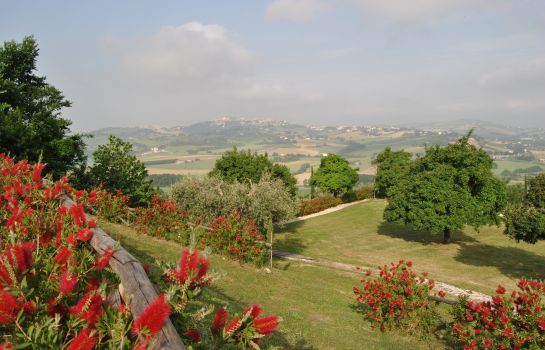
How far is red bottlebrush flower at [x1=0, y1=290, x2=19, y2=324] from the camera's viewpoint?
2.36 metres

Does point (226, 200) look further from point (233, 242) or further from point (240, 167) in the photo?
point (240, 167)

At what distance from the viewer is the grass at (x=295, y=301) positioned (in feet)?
30.6

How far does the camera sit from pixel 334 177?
61.1 m

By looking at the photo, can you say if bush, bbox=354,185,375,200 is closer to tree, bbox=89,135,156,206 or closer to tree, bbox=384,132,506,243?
tree, bbox=384,132,506,243

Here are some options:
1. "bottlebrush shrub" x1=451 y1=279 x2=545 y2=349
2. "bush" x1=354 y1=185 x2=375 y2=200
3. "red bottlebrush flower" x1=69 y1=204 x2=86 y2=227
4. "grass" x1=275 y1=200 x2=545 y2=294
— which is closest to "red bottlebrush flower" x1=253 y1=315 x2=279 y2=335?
"red bottlebrush flower" x1=69 y1=204 x2=86 y2=227

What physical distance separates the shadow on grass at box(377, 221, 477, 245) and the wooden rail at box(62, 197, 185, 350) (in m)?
31.4

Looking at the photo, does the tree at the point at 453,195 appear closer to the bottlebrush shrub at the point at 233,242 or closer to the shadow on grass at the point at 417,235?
the shadow on grass at the point at 417,235

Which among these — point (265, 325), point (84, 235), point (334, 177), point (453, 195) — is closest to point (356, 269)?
point (453, 195)

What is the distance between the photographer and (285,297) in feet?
43.7

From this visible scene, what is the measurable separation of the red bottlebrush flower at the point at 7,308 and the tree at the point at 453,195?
3005 centimetres

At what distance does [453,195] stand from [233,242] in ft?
66.7

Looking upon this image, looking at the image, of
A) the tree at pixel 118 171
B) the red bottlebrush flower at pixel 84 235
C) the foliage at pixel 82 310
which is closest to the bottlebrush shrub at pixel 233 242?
the tree at pixel 118 171

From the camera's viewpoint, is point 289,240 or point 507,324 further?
point 289,240

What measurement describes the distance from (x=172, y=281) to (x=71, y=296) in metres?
0.85
